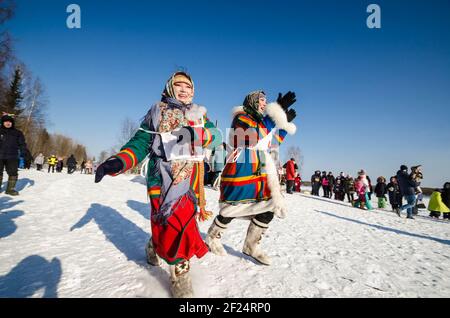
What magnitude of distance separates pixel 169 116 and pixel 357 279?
8.99 ft

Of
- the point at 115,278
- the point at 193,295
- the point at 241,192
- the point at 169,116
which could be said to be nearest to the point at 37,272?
the point at 115,278

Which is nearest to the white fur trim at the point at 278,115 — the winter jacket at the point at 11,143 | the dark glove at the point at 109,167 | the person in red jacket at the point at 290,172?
the dark glove at the point at 109,167

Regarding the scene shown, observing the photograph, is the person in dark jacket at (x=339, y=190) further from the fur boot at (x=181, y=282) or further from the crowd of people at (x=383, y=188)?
the fur boot at (x=181, y=282)

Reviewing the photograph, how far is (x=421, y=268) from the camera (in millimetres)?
3131

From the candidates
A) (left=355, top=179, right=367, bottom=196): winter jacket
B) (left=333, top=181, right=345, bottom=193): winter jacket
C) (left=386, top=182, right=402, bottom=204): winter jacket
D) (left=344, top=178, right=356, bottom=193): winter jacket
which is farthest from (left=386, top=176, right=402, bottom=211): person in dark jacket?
(left=333, top=181, right=345, bottom=193): winter jacket

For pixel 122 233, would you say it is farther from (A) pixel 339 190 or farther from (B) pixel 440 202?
(A) pixel 339 190

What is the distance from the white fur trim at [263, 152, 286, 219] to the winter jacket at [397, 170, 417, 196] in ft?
33.4

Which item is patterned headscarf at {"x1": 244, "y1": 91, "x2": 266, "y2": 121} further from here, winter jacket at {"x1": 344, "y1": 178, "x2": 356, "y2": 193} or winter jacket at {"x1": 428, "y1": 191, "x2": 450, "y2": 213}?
winter jacket at {"x1": 344, "y1": 178, "x2": 356, "y2": 193}

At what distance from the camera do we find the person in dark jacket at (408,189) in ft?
31.8

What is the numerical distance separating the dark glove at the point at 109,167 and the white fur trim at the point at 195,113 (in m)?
0.79

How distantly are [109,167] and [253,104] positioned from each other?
74.3 inches

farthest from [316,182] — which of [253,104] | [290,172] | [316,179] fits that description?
[253,104]

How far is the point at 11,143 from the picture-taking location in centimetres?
624

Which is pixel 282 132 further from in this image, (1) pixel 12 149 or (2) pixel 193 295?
(1) pixel 12 149
